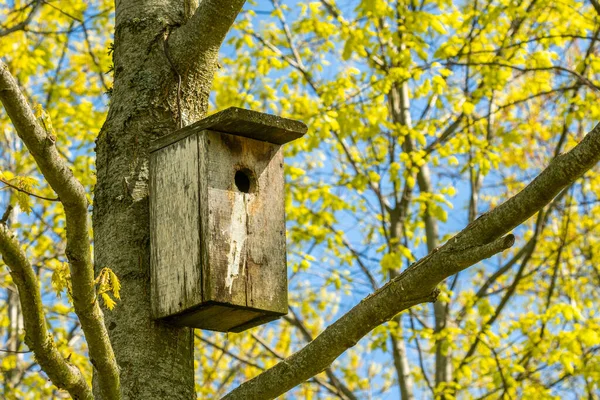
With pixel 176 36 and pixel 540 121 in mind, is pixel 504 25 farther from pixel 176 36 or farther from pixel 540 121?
pixel 176 36

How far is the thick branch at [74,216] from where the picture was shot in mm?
2043

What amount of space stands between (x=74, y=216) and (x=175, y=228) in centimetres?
91

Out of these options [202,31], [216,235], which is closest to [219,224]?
[216,235]

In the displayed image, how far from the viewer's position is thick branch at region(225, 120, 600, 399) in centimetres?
239

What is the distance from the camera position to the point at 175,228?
3.02 meters

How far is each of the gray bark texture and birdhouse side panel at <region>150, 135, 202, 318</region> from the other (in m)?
0.04

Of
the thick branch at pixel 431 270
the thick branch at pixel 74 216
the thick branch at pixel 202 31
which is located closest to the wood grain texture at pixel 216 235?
the thick branch at pixel 202 31

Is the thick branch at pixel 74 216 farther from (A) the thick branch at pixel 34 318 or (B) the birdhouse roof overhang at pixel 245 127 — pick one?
(B) the birdhouse roof overhang at pixel 245 127

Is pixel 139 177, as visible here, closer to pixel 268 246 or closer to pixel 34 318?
pixel 268 246

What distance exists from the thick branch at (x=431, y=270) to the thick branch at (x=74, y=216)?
0.59m

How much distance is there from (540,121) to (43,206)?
4990mm

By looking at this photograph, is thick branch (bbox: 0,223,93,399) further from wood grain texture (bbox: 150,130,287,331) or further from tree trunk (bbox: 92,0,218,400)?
wood grain texture (bbox: 150,130,287,331)

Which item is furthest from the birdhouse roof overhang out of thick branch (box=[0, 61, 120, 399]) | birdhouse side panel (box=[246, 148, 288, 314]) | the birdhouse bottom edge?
thick branch (box=[0, 61, 120, 399])

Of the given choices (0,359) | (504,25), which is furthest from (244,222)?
(504,25)
